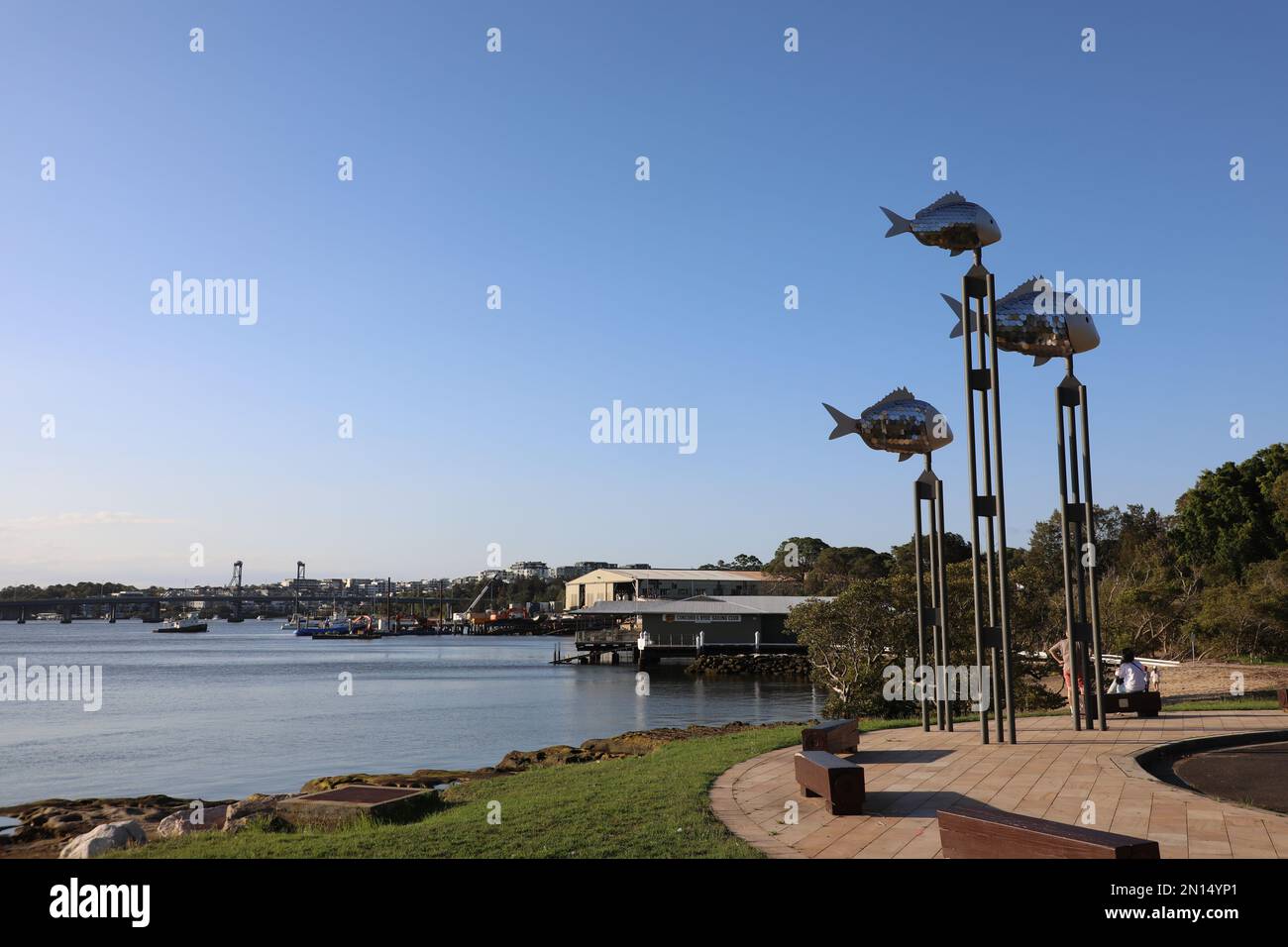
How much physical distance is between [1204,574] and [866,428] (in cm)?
3700

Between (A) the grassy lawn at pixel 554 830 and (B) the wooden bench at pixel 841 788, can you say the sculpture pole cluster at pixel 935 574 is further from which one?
(B) the wooden bench at pixel 841 788

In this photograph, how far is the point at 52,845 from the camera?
14.7m

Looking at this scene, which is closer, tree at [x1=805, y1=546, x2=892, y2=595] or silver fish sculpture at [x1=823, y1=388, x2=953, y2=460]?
silver fish sculpture at [x1=823, y1=388, x2=953, y2=460]

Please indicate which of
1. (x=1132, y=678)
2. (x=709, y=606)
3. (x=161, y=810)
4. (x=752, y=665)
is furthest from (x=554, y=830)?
(x=709, y=606)

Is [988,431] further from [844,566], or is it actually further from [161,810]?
[844,566]

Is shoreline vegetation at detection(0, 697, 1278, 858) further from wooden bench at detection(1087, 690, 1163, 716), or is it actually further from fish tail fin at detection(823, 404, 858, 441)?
fish tail fin at detection(823, 404, 858, 441)

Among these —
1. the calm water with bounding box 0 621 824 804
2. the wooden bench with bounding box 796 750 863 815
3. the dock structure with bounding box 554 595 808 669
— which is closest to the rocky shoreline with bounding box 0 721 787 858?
the calm water with bounding box 0 621 824 804

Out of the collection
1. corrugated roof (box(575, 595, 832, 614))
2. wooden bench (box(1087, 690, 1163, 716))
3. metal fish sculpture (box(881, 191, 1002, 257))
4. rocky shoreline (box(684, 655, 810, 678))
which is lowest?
rocky shoreline (box(684, 655, 810, 678))

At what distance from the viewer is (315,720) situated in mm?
39344

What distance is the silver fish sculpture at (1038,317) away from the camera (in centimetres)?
1438

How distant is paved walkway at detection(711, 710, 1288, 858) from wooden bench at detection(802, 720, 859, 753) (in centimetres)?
25

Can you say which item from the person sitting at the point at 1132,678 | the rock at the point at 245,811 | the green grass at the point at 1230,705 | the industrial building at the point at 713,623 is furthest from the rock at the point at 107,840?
the industrial building at the point at 713,623

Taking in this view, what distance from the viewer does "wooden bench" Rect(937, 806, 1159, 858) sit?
576 centimetres
